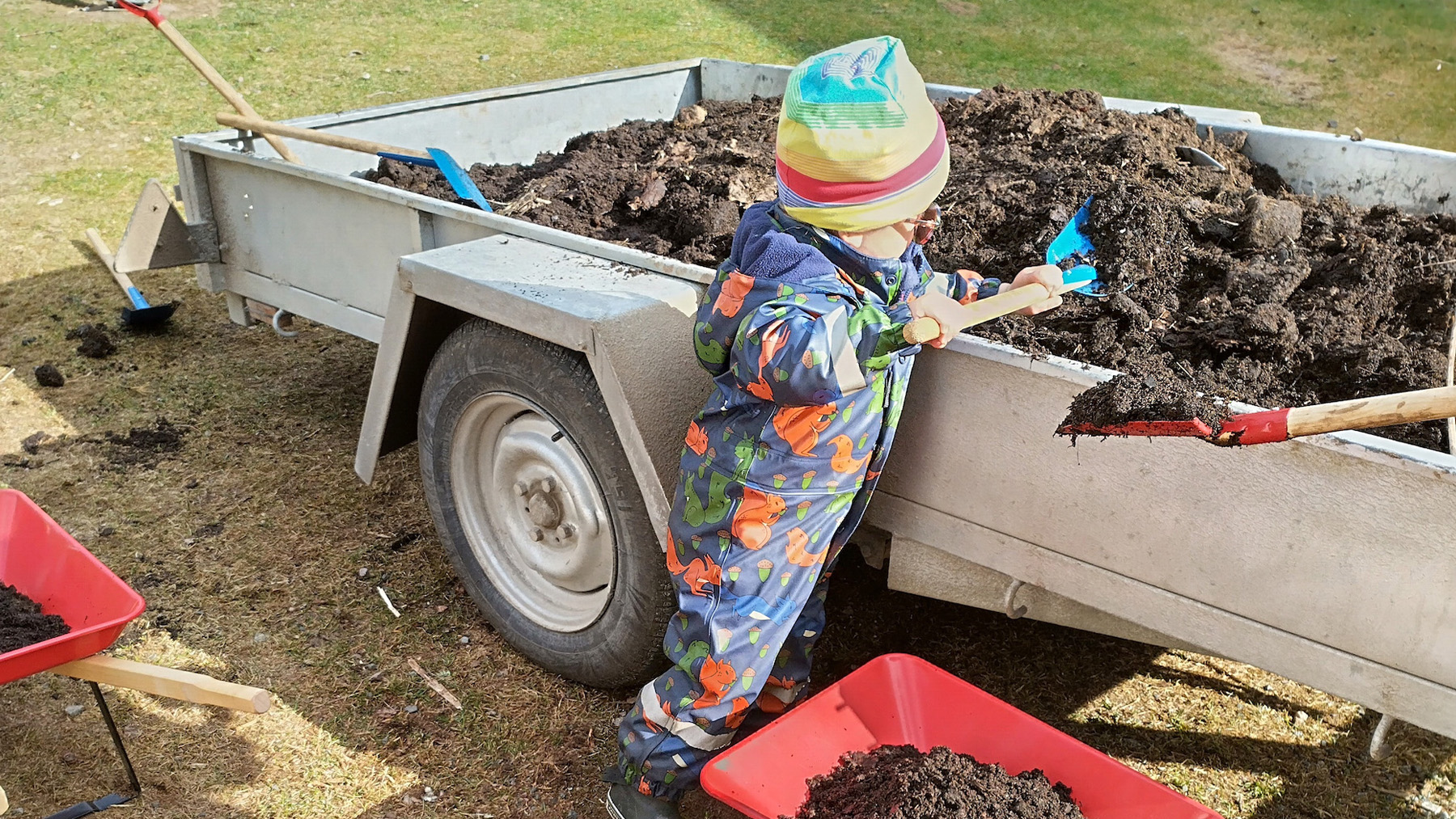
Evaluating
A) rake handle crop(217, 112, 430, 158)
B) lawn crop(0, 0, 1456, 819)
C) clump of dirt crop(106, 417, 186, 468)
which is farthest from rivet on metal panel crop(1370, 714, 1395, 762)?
clump of dirt crop(106, 417, 186, 468)

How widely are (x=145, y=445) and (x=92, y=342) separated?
3.35 ft

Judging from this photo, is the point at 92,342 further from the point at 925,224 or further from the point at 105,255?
the point at 925,224

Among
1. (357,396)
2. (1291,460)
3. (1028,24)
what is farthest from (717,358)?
(1028,24)

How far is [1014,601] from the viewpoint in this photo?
222 centimetres

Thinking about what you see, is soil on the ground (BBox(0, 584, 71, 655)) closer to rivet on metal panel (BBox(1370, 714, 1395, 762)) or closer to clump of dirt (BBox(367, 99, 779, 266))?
clump of dirt (BBox(367, 99, 779, 266))

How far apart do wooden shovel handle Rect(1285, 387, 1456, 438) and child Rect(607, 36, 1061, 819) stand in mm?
528

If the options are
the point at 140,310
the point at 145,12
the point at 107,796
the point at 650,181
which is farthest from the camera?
the point at 140,310

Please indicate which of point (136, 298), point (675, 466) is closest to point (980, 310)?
point (675, 466)

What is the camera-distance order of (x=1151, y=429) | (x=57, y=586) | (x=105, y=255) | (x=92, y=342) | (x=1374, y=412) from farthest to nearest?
1. (x=105, y=255)
2. (x=92, y=342)
3. (x=57, y=586)
4. (x=1151, y=429)
5. (x=1374, y=412)

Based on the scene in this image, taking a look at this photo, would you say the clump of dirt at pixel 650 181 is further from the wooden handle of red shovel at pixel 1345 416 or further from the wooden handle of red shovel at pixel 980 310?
the wooden handle of red shovel at pixel 1345 416

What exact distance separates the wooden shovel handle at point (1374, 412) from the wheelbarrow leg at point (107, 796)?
2353 millimetres

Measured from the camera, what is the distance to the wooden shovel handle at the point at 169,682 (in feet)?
7.27

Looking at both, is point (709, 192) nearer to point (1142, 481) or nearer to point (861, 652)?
point (861, 652)

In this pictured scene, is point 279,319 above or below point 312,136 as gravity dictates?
below
